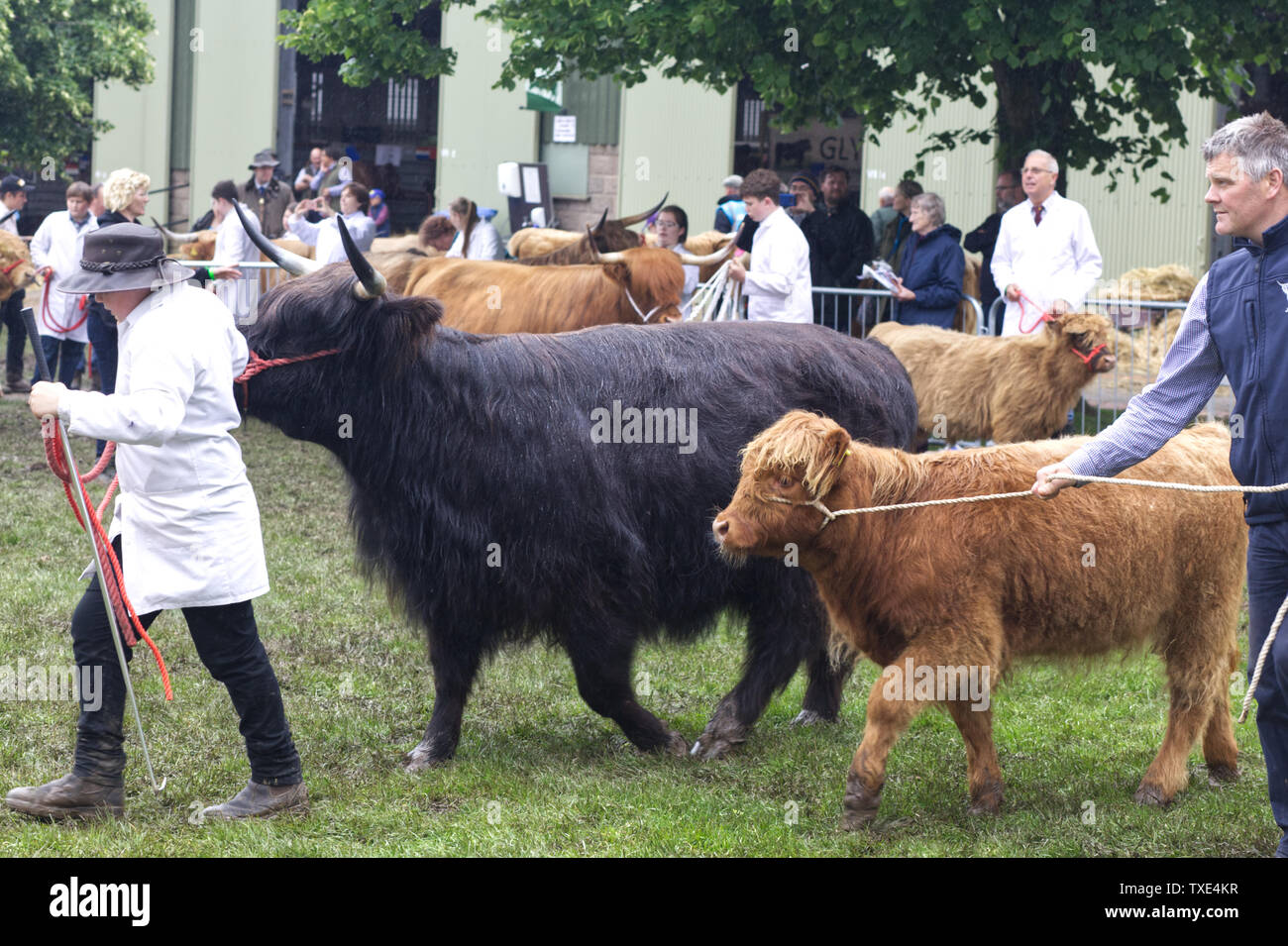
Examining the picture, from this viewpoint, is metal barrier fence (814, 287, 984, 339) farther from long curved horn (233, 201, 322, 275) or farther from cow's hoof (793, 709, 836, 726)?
long curved horn (233, 201, 322, 275)

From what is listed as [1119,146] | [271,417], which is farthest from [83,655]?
[1119,146]

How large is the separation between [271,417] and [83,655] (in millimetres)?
1005

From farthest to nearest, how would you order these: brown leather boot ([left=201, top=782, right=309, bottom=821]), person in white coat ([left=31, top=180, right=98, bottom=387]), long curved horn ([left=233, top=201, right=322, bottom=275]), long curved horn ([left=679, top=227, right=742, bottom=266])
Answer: person in white coat ([left=31, top=180, right=98, bottom=387]), long curved horn ([left=679, top=227, right=742, bottom=266]), long curved horn ([left=233, top=201, right=322, bottom=275]), brown leather boot ([left=201, top=782, right=309, bottom=821])

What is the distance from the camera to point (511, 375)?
531cm

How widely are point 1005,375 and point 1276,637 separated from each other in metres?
5.21

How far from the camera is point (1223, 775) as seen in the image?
505cm

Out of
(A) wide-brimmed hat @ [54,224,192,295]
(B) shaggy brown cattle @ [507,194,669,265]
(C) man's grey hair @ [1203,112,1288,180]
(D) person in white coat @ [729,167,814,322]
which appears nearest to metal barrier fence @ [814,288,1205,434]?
(D) person in white coat @ [729,167,814,322]

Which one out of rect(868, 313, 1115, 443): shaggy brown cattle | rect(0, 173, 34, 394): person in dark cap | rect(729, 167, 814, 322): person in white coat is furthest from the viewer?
rect(0, 173, 34, 394): person in dark cap

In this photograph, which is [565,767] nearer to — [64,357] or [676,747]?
[676,747]

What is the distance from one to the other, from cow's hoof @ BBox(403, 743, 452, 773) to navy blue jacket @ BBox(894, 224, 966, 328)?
21.0ft

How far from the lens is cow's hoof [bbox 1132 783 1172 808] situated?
188 inches

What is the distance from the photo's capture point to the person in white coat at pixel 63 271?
40.2 feet

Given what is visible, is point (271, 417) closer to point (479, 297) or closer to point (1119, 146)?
point (479, 297)

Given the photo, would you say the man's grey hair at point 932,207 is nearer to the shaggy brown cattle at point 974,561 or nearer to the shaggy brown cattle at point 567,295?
the shaggy brown cattle at point 567,295
